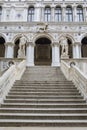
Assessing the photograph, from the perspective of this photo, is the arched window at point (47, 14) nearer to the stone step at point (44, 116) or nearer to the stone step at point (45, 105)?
the stone step at point (45, 105)

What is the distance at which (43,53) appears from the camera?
87.1 feet

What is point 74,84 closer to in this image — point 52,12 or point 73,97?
point 73,97

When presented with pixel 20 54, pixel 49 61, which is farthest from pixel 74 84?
pixel 49 61

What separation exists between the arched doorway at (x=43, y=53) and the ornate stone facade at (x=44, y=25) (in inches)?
18.6

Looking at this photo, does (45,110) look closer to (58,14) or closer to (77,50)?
(77,50)

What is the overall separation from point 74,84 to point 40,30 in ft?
49.7

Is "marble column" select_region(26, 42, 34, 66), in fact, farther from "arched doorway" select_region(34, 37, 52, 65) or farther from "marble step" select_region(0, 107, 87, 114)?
"marble step" select_region(0, 107, 87, 114)

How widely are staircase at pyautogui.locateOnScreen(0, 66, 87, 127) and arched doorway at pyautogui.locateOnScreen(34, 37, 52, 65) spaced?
15.5 m

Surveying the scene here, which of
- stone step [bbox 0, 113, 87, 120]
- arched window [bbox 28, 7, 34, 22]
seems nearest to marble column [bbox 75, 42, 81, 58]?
arched window [bbox 28, 7, 34, 22]

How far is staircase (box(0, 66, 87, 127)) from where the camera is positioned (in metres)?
7.02

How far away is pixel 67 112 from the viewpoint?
782 centimetres

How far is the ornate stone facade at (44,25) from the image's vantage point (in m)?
24.7

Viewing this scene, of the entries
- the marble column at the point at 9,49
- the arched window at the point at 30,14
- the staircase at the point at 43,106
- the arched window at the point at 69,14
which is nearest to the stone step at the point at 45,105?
the staircase at the point at 43,106

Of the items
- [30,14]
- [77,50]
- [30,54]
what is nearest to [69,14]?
[30,14]
